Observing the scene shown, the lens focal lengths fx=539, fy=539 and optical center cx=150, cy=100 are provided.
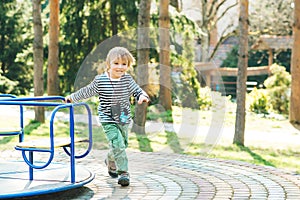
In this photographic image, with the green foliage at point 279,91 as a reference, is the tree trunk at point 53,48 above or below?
above

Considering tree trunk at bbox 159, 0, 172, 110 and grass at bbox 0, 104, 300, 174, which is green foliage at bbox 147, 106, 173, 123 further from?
tree trunk at bbox 159, 0, 172, 110

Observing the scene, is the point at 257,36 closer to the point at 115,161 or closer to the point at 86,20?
the point at 86,20

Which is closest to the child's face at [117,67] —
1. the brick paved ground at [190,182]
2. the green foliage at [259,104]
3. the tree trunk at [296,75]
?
the brick paved ground at [190,182]

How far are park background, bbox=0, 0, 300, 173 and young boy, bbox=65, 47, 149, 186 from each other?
2550mm

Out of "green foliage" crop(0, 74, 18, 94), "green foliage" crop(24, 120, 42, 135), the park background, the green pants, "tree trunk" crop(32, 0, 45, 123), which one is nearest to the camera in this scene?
the green pants

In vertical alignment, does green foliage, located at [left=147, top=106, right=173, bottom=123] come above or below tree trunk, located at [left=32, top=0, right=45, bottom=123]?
below

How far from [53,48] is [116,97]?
291 inches

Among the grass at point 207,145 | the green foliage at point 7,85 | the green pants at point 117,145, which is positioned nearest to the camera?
the green pants at point 117,145

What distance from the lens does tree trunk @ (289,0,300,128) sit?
1245 cm

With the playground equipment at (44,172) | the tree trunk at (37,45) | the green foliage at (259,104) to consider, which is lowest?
the playground equipment at (44,172)

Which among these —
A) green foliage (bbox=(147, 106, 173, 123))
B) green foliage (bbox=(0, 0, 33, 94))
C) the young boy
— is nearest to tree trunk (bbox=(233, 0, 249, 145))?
green foliage (bbox=(147, 106, 173, 123))

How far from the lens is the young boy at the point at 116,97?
5.36 meters

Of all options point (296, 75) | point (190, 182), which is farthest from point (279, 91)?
point (190, 182)

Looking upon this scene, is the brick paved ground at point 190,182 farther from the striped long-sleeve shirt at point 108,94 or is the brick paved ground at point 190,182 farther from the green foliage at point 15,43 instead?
the green foliage at point 15,43
